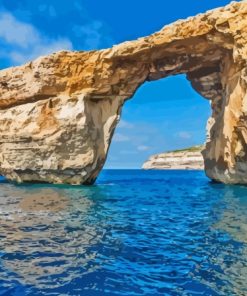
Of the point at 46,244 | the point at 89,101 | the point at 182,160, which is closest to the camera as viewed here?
the point at 46,244

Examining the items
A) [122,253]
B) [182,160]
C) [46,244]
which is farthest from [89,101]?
[182,160]

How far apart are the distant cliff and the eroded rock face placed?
8809cm

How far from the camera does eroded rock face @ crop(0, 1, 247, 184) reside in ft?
106

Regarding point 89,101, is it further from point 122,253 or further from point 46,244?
point 122,253

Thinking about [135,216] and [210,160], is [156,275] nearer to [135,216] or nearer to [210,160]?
[135,216]

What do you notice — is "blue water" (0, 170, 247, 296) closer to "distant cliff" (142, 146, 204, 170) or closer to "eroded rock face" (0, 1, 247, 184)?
"eroded rock face" (0, 1, 247, 184)

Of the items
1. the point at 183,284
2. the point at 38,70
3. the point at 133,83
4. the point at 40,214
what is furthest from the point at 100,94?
the point at 183,284

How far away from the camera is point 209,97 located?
41.7m

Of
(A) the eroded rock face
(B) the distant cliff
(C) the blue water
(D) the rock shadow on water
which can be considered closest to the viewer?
(C) the blue water

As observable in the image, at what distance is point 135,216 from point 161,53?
69.8ft

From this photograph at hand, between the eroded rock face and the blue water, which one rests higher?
the eroded rock face

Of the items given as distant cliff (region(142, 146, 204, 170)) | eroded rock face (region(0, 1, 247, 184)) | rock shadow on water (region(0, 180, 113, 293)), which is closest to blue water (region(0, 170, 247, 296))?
rock shadow on water (region(0, 180, 113, 293))

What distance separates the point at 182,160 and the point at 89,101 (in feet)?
315

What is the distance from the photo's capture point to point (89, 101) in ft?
116
